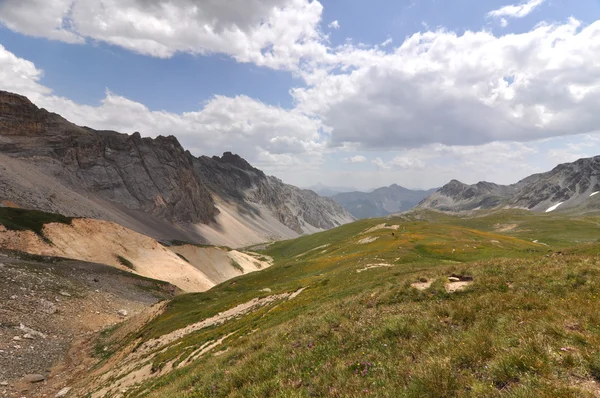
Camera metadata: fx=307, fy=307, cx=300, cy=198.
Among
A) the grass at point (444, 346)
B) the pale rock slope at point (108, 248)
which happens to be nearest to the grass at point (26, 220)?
the pale rock slope at point (108, 248)

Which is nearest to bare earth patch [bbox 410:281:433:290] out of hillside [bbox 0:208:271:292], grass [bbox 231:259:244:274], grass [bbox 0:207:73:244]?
hillside [bbox 0:208:271:292]

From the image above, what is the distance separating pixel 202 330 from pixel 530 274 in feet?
96.5

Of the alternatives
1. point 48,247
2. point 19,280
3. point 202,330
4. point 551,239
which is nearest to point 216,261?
point 48,247

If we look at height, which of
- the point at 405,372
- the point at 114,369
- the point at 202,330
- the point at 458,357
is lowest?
the point at 114,369

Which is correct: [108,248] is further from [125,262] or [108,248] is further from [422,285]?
[422,285]

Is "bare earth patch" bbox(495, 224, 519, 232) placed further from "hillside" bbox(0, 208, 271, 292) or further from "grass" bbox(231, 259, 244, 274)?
"hillside" bbox(0, 208, 271, 292)

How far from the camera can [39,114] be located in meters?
188

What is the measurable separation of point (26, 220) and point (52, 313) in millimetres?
50029

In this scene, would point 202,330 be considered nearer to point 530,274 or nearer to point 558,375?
point 530,274

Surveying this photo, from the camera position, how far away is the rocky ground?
30.0m

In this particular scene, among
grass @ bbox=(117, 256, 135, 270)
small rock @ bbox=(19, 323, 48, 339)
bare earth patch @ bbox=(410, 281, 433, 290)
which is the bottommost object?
grass @ bbox=(117, 256, 135, 270)

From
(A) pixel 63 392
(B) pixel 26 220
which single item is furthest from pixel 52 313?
(B) pixel 26 220

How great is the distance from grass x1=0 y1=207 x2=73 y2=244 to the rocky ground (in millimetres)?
17158

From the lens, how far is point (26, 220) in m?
77.6
